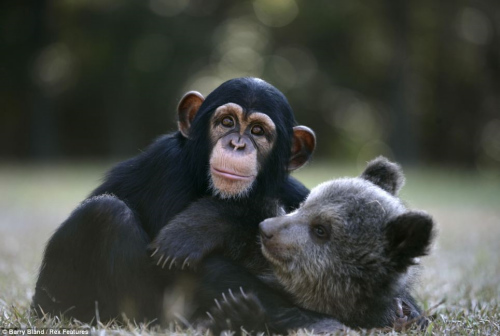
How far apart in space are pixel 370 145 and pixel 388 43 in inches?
284

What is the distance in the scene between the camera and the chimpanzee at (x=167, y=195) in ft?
→ 14.0

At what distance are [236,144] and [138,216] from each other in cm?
89

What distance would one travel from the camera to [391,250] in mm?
4168

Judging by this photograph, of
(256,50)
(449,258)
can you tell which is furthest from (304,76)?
(449,258)

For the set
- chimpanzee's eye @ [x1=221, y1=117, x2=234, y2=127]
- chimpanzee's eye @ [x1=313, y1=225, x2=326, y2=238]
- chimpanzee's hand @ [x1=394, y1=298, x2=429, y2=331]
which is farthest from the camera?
chimpanzee's eye @ [x1=221, y1=117, x2=234, y2=127]

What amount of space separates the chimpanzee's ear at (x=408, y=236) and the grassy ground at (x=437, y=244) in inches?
18.2

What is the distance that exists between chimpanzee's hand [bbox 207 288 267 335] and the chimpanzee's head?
0.91m

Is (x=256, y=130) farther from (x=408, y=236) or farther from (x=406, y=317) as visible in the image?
(x=406, y=317)

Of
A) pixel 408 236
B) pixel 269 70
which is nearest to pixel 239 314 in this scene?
pixel 408 236

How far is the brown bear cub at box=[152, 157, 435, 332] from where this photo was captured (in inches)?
161

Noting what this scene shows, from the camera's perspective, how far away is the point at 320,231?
174 inches

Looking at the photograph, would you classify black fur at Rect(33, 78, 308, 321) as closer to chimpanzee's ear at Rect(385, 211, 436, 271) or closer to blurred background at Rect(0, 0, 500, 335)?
chimpanzee's ear at Rect(385, 211, 436, 271)

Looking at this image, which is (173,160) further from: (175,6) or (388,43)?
(175,6)

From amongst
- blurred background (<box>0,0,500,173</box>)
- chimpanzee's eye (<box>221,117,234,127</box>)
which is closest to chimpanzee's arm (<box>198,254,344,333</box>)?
chimpanzee's eye (<box>221,117,234,127</box>)
